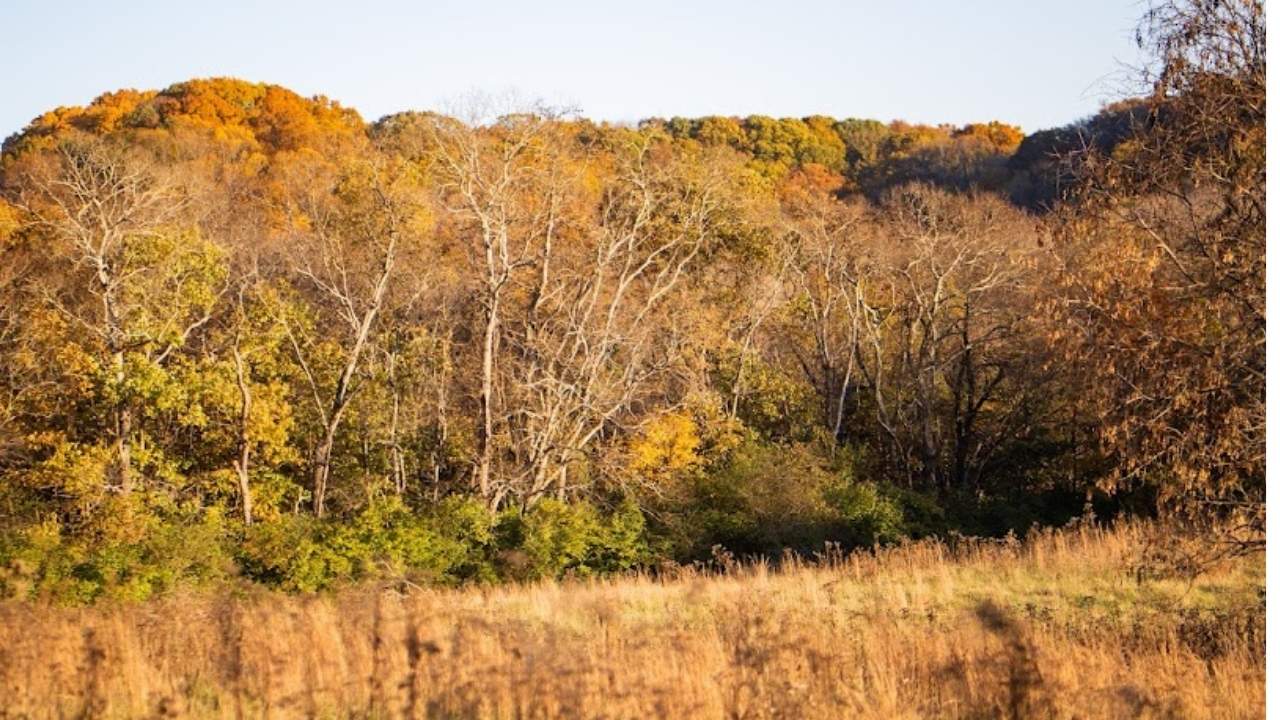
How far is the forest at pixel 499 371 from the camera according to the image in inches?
883

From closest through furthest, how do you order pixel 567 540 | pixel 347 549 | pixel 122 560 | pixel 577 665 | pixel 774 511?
pixel 577 665 < pixel 122 560 < pixel 347 549 < pixel 567 540 < pixel 774 511

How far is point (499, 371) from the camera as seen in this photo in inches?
1107

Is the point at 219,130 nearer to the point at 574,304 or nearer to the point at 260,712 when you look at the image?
the point at 574,304

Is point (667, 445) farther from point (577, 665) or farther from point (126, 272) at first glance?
point (577, 665)

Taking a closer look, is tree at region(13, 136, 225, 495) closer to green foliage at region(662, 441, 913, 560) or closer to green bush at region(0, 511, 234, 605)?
green bush at region(0, 511, 234, 605)

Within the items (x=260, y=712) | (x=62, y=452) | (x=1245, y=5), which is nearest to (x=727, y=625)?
(x=260, y=712)

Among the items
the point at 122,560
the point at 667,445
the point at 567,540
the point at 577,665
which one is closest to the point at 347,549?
the point at 122,560

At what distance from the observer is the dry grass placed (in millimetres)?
7152

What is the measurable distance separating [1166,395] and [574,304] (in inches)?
737

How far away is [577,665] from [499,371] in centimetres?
2069

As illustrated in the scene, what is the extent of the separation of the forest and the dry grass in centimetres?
475

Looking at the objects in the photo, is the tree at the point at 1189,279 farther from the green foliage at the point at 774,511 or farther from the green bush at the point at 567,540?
the green foliage at the point at 774,511

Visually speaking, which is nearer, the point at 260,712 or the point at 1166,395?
the point at 260,712

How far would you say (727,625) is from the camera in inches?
381
